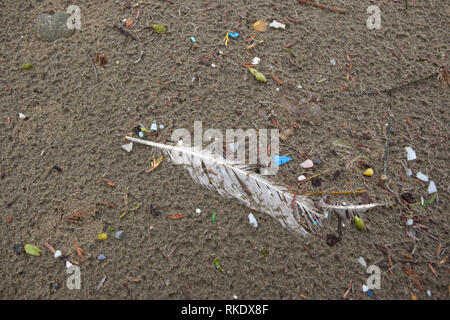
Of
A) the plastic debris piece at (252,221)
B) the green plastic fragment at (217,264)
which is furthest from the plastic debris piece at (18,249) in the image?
the plastic debris piece at (252,221)

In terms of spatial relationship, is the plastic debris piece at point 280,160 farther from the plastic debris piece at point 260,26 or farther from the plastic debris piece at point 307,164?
the plastic debris piece at point 260,26

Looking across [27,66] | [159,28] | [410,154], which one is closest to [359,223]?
[410,154]

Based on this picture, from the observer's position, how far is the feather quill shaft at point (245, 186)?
2215 mm

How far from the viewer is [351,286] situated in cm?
209

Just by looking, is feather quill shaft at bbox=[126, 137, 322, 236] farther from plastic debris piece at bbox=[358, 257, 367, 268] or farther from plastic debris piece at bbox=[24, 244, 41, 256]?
plastic debris piece at bbox=[24, 244, 41, 256]

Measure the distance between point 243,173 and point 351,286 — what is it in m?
0.98

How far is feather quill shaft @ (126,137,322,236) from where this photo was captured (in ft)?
7.27

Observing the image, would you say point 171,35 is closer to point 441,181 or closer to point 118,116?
point 118,116

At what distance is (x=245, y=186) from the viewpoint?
2.27 meters

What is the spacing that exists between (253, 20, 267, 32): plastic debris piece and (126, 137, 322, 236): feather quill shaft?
1.11m

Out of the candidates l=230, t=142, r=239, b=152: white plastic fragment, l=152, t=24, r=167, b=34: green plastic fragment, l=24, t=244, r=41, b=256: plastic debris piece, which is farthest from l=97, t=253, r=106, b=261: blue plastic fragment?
l=152, t=24, r=167, b=34: green plastic fragment

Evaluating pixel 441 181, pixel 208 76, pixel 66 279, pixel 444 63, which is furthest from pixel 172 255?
pixel 444 63

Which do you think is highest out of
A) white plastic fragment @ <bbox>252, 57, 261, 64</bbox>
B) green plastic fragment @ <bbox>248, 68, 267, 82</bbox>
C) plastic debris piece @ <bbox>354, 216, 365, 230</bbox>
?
white plastic fragment @ <bbox>252, 57, 261, 64</bbox>

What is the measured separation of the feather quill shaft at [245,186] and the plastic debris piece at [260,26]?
1107 mm
